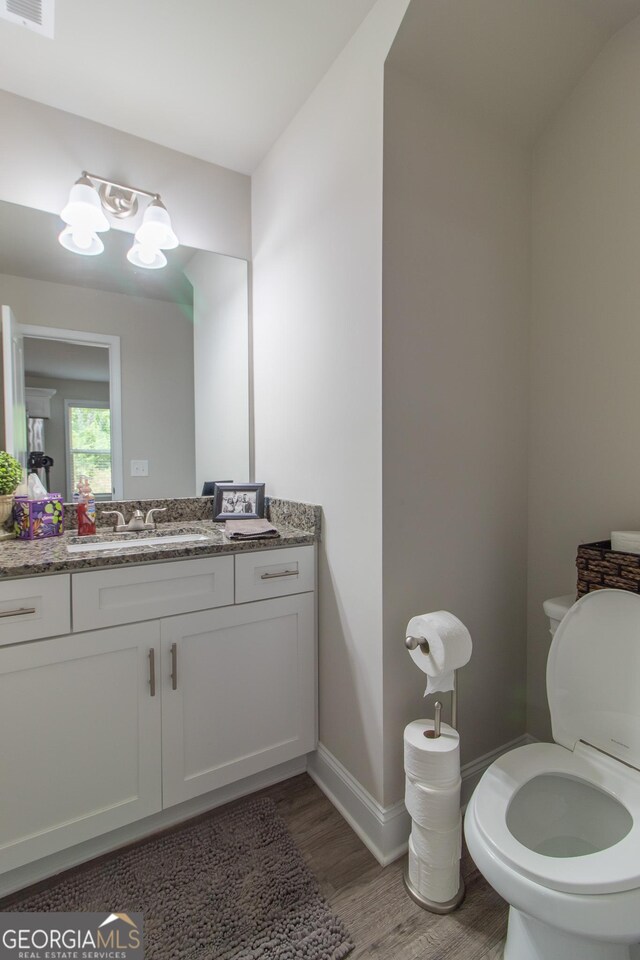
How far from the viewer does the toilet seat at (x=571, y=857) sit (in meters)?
0.87

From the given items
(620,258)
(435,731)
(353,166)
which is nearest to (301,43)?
(353,166)

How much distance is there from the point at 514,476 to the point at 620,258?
0.76 meters

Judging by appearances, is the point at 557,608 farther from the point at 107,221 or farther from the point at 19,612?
the point at 107,221

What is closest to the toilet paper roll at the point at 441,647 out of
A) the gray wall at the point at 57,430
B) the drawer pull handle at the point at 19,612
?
the drawer pull handle at the point at 19,612

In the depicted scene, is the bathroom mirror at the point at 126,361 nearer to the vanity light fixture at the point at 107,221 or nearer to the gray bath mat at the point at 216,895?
the vanity light fixture at the point at 107,221

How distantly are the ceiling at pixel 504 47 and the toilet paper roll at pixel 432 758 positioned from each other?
6.29 ft

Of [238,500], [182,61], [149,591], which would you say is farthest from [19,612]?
[182,61]

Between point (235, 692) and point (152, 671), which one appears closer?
point (152, 671)

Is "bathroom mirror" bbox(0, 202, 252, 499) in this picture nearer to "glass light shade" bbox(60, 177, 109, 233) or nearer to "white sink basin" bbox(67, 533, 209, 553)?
"glass light shade" bbox(60, 177, 109, 233)

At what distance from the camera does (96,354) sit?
72.6 inches

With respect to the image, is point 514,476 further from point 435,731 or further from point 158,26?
point 158,26

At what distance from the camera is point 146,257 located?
1.88 meters

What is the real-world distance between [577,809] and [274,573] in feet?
3.46

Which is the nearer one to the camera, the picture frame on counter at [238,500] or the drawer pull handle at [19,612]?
the drawer pull handle at [19,612]
